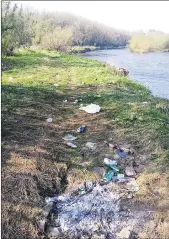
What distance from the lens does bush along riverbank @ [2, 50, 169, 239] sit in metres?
6.47

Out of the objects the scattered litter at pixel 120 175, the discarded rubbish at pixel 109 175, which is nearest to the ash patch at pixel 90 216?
the discarded rubbish at pixel 109 175

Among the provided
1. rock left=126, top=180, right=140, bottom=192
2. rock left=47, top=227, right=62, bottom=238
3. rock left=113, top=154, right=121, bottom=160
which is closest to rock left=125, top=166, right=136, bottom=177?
rock left=126, top=180, right=140, bottom=192

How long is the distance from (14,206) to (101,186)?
76.1 inches

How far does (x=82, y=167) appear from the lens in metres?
8.39

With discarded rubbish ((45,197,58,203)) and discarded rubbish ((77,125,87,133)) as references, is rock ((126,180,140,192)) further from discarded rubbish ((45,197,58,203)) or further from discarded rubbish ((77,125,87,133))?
discarded rubbish ((77,125,87,133))

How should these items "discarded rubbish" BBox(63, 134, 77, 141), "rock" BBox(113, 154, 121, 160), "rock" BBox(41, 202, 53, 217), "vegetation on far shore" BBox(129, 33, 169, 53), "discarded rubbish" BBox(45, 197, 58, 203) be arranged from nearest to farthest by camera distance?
"rock" BBox(41, 202, 53, 217)
"discarded rubbish" BBox(45, 197, 58, 203)
"rock" BBox(113, 154, 121, 160)
"discarded rubbish" BBox(63, 134, 77, 141)
"vegetation on far shore" BBox(129, 33, 169, 53)

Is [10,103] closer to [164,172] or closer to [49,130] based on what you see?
[49,130]

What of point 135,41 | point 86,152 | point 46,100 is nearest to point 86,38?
point 135,41

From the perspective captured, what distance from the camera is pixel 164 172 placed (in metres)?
8.21

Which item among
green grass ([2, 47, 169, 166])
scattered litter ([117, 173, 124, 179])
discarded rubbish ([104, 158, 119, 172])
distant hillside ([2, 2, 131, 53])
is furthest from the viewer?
distant hillside ([2, 2, 131, 53])

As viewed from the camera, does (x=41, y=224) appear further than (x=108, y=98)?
No

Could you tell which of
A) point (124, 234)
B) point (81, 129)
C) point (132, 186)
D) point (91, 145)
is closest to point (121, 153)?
point (91, 145)

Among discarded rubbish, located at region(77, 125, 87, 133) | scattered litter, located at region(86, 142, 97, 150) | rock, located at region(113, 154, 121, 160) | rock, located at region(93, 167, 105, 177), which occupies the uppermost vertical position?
discarded rubbish, located at region(77, 125, 87, 133)

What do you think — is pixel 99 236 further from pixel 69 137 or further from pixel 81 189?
pixel 69 137
